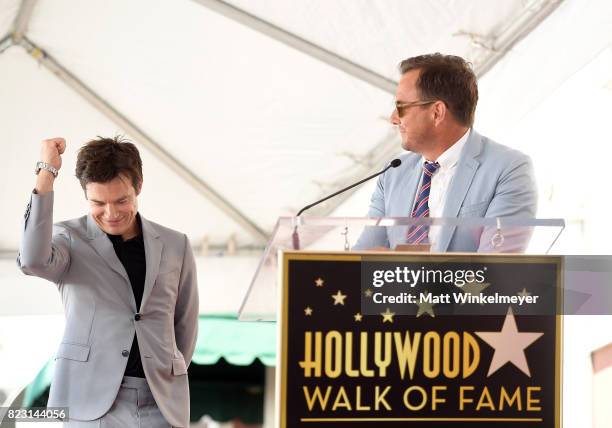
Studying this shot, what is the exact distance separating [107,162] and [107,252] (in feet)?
0.82

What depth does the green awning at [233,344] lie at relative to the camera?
6.68m

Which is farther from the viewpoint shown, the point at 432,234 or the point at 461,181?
the point at 461,181

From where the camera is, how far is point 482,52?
473 centimetres

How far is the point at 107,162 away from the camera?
8.87 ft

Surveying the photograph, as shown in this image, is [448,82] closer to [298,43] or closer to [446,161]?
[446,161]

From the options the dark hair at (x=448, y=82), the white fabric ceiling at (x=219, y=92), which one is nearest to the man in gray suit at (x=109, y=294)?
the dark hair at (x=448, y=82)

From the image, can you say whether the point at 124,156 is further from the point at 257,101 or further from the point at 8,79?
the point at 8,79

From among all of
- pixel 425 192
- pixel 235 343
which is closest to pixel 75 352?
pixel 425 192

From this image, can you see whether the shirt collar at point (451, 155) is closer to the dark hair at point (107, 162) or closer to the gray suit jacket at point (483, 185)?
the gray suit jacket at point (483, 185)

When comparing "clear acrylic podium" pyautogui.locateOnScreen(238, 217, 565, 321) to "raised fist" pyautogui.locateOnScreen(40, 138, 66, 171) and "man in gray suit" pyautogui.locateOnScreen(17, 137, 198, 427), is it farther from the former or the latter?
"raised fist" pyautogui.locateOnScreen(40, 138, 66, 171)

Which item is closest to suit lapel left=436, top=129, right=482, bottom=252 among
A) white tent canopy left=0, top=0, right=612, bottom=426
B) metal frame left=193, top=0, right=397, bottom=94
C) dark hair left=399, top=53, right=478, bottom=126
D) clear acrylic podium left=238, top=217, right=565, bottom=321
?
dark hair left=399, top=53, right=478, bottom=126

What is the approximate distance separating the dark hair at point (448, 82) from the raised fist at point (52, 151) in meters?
1.02

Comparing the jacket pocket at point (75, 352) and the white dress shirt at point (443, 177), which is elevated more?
the white dress shirt at point (443, 177)

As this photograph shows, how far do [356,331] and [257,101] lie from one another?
418 cm
